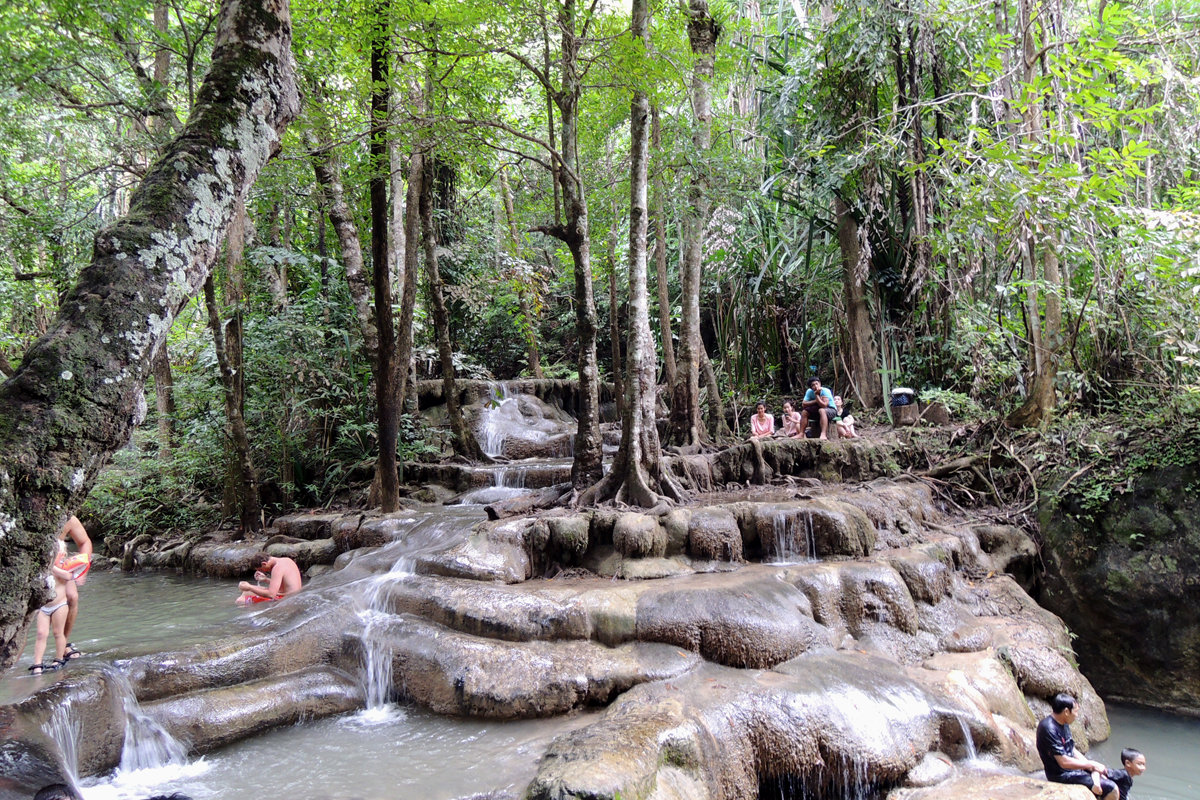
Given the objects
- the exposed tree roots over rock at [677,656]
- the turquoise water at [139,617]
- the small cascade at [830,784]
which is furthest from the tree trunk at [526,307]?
the small cascade at [830,784]

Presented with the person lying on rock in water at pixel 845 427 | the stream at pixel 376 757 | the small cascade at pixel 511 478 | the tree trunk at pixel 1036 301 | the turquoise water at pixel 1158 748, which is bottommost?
the turquoise water at pixel 1158 748

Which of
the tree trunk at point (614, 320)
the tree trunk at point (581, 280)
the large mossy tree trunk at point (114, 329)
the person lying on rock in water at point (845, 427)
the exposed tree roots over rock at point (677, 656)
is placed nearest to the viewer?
the large mossy tree trunk at point (114, 329)

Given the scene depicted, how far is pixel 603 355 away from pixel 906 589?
12816 mm

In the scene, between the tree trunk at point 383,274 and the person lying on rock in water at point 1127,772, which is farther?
the tree trunk at point 383,274

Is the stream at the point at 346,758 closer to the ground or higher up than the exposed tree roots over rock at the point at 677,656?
closer to the ground

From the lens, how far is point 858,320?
12.0m

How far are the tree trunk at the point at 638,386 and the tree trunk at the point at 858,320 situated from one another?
202 inches

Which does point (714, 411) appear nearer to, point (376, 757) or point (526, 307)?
Answer: point (526, 307)

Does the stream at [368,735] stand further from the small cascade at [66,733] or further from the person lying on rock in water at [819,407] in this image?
the person lying on rock in water at [819,407]

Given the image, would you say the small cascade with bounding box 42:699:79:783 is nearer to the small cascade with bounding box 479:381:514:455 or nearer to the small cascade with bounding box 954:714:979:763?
the small cascade with bounding box 954:714:979:763

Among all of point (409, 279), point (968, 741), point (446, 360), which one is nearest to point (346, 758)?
point (968, 741)

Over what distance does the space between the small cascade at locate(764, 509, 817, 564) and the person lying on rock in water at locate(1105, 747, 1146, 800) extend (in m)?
2.81

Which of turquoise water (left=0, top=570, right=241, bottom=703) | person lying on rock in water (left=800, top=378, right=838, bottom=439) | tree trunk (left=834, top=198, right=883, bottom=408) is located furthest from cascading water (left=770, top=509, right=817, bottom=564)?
Answer: tree trunk (left=834, top=198, right=883, bottom=408)

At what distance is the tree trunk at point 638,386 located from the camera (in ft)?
26.1
